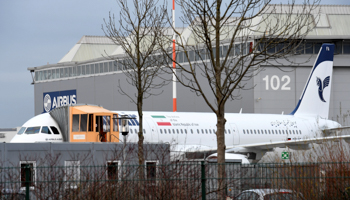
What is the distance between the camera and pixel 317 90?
123ft

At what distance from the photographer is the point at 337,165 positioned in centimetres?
1280

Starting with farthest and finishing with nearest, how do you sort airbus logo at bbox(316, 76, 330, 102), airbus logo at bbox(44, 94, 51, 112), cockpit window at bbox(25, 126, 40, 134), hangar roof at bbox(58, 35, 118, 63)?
hangar roof at bbox(58, 35, 118, 63)
airbus logo at bbox(44, 94, 51, 112)
airbus logo at bbox(316, 76, 330, 102)
cockpit window at bbox(25, 126, 40, 134)

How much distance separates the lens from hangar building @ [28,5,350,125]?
142ft

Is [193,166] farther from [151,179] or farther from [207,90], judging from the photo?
[207,90]

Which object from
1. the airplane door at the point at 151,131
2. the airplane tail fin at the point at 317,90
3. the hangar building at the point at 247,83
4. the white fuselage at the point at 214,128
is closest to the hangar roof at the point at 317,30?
the hangar building at the point at 247,83

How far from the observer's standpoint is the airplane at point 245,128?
23953 millimetres

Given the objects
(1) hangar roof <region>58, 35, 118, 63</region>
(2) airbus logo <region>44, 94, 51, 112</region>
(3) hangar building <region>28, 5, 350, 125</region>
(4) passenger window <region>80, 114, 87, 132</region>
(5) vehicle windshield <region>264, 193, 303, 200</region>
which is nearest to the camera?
(5) vehicle windshield <region>264, 193, 303, 200</region>

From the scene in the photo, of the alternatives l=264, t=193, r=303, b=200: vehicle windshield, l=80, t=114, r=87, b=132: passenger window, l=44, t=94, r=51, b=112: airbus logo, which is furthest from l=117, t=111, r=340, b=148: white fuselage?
l=44, t=94, r=51, b=112: airbus logo

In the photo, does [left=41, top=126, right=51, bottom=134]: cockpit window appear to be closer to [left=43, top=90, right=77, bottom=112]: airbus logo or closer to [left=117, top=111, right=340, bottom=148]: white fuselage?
[left=117, top=111, right=340, bottom=148]: white fuselage

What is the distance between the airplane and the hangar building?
8.83 feet

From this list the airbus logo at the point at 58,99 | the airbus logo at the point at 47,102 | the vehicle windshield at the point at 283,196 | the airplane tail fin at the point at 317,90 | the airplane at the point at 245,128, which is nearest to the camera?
the vehicle windshield at the point at 283,196

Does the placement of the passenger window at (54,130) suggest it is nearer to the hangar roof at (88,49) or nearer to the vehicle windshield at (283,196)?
the vehicle windshield at (283,196)

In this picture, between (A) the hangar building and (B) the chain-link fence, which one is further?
(A) the hangar building

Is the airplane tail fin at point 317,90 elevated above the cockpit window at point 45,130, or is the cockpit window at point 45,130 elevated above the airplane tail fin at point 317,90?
the airplane tail fin at point 317,90
